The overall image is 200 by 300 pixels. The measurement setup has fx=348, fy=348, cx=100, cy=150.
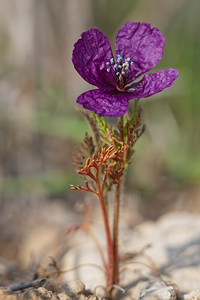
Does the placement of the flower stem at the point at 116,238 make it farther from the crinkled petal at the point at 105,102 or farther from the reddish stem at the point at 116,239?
the crinkled petal at the point at 105,102

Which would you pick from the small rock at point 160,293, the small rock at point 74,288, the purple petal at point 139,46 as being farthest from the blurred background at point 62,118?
the purple petal at point 139,46

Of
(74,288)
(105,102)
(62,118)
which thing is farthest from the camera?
(62,118)

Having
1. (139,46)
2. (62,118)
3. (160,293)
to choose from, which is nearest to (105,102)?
(139,46)

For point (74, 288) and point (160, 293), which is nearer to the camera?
point (160, 293)

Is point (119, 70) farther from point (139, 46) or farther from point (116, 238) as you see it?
point (116, 238)

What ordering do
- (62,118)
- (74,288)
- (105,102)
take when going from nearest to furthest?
(105,102) < (74,288) < (62,118)

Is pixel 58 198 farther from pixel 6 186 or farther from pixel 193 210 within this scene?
pixel 193 210

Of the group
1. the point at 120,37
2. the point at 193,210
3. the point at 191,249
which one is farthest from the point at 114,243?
the point at 193,210
